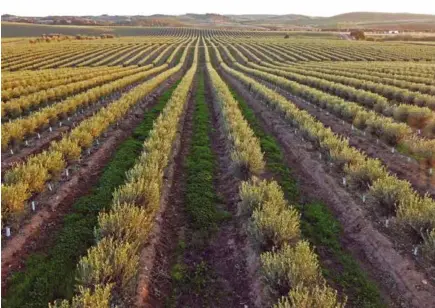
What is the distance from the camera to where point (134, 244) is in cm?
879

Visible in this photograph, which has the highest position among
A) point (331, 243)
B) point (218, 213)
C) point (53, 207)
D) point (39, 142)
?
point (53, 207)

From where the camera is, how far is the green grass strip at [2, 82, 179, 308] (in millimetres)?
8016

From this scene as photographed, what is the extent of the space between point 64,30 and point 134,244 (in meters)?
166

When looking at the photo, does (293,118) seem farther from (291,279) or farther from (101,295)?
(101,295)

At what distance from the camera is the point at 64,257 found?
9414mm

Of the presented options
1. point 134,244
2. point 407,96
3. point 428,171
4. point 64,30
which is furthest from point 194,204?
point 64,30

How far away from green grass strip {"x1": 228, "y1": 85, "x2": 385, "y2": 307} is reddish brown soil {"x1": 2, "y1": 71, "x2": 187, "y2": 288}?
655 centimetres

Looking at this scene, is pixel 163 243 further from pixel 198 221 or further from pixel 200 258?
pixel 198 221

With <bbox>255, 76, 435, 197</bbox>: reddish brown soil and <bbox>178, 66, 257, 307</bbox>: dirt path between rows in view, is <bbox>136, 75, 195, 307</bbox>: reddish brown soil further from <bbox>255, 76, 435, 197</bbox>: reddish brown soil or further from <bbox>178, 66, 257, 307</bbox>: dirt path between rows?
<bbox>255, 76, 435, 197</bbox>: reddish brown soil

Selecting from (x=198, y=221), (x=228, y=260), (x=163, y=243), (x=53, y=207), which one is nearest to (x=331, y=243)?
(x=228, y=260)

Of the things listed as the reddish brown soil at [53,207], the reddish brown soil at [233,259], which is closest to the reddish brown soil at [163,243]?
the reddish brown soil at [233,259]

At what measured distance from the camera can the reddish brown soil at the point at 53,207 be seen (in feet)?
31.0

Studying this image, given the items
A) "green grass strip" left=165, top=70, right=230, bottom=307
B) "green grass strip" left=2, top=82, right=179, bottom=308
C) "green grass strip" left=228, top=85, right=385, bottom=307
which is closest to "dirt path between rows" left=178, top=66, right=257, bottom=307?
"green grass strip" left=165, top=70, right=230, bottom=307

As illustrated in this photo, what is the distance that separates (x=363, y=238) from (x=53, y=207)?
8493mm
